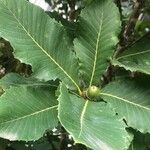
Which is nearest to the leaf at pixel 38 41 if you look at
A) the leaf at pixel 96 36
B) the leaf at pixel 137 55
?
the leaf at pixel 96 36

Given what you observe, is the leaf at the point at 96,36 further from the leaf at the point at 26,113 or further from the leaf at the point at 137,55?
the leaf at the point at 26,113

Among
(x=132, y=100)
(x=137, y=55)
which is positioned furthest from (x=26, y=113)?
(x=137, y=55)

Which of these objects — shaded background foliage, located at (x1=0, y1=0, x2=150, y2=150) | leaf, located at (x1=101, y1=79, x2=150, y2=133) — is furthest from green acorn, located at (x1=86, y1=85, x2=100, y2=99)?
shaded background foliage, located at (x1=0, y1=0, x2=150, y2=150)

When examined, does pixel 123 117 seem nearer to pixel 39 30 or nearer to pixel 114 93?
pixel 114 93

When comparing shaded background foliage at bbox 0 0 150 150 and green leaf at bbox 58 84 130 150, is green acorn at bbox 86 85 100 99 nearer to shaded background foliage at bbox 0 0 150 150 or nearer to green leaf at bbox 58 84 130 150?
green leaf at bbox 58 84 130 150

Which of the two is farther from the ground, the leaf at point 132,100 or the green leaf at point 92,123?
the green leaf at point 92,123

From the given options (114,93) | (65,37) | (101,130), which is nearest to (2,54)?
(65,37)
